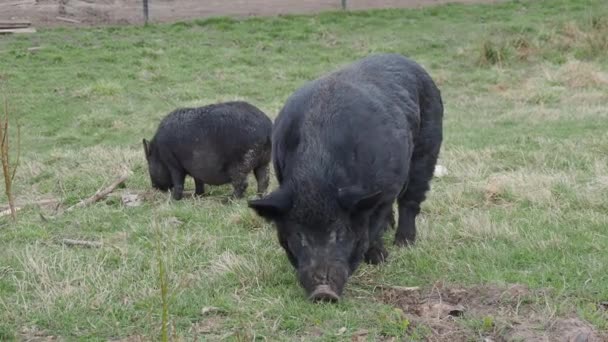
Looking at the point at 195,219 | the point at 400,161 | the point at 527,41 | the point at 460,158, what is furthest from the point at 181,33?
the point at 400,161

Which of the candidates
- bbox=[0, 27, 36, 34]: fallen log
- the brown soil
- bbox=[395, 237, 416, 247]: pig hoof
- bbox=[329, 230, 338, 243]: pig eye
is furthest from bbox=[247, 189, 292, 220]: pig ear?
the brown soil

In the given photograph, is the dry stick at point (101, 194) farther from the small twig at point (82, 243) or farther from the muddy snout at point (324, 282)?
the muddy snout at point (324, 282)

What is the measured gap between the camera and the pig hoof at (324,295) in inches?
200

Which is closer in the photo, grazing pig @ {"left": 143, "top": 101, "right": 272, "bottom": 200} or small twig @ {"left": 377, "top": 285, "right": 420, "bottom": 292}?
small twig @ {"left": 377, "top": 285, "right": 420, "bottom": 292}

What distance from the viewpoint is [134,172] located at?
1055 centimetres

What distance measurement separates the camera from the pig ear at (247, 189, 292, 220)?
508cm

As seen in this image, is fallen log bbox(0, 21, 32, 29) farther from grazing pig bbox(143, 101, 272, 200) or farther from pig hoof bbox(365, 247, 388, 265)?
pig hoof bbox(365, 247, 388, 265)

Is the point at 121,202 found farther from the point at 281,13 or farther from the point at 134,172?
the point at 281,13

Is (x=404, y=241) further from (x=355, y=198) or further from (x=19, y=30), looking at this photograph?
(x=19, y=30)

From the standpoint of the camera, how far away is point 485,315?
4.93 meters

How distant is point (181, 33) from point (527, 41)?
28.7 feet

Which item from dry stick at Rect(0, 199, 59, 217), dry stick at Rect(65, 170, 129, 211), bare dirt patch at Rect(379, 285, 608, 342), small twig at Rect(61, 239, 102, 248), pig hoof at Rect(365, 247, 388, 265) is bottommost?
dry stick at Rect(0, 199, 59, 217)

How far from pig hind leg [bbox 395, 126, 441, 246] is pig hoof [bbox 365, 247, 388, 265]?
0.63 meters

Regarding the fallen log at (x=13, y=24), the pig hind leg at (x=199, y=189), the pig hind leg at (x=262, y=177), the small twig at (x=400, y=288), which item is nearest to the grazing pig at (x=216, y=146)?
the pig hind leg at (x=262, y=177)
